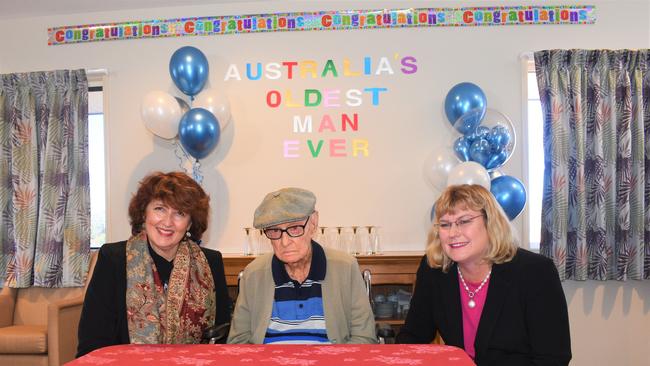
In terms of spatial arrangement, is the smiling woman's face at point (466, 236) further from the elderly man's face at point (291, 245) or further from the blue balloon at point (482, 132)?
the blue balloon at point (482, 132)

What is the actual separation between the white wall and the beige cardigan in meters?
1.99

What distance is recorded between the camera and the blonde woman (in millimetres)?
1825

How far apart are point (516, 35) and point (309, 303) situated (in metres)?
3.04

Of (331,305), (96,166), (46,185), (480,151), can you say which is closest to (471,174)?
(480,151)

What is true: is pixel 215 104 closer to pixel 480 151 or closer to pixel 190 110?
pixel 190 110

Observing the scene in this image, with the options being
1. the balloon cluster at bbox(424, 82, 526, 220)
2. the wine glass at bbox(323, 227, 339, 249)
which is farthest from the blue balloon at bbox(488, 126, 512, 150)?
the wine glass at bbox(323, 227, 339, 249)

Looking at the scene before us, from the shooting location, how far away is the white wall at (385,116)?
13.7 feet

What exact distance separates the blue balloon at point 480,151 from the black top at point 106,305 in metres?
2.25

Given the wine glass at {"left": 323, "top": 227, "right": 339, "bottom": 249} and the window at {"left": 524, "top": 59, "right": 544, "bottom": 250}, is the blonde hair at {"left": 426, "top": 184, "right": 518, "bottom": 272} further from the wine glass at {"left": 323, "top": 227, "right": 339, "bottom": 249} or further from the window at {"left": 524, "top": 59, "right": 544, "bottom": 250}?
the window at {"left": 524, "top": 59, "right": 544, "bottom": 250}

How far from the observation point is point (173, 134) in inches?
155

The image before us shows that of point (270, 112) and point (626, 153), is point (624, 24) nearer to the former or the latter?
point (626, 153)

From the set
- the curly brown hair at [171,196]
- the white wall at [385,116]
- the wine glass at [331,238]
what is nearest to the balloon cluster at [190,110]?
the white wall at [385,116]

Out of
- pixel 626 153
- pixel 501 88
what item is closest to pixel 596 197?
pixel 626 153

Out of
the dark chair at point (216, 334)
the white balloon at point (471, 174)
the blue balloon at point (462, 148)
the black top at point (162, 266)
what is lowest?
the dark chair at point (216, 334)
